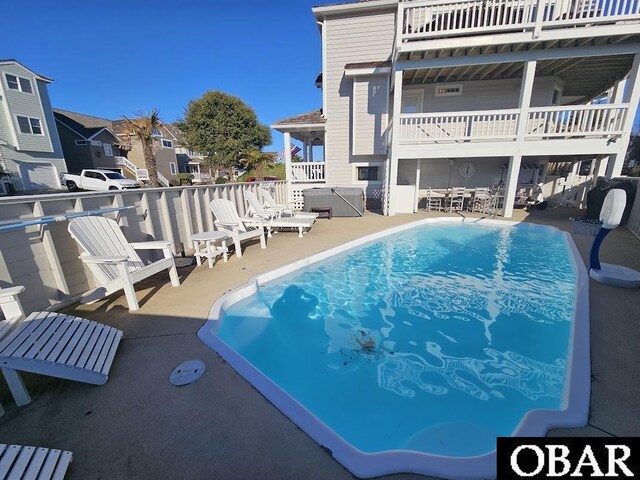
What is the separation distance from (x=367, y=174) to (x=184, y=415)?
12.6 m

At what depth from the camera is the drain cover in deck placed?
2312 millimetres

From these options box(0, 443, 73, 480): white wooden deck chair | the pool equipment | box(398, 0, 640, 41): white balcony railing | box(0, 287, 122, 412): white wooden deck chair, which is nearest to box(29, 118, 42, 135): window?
box(398, 0, 640, 41): white balcony railing

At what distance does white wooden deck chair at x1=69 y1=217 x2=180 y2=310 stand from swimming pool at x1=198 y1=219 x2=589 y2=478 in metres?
1.09

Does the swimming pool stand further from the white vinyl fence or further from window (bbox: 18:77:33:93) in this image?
window (bbox: 18:77:33:93)

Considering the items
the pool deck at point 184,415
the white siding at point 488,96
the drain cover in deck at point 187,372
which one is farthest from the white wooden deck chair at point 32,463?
the white siding at point 488,96

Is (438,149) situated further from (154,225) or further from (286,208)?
(154,225)

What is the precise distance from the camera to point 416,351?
11.0ft

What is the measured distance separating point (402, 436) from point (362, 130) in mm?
12001

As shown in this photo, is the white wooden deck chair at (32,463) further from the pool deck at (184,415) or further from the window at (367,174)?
the window at (367,174)

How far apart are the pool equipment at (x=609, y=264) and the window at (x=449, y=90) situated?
966 centimetres

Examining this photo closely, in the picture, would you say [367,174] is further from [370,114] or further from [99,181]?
[99,181]

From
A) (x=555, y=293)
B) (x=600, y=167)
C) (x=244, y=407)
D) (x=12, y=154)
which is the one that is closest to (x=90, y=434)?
Result: (x=244, y=407)

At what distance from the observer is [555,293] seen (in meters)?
4.52

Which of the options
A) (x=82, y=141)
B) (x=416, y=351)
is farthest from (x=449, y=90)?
(x=82, y=141)
